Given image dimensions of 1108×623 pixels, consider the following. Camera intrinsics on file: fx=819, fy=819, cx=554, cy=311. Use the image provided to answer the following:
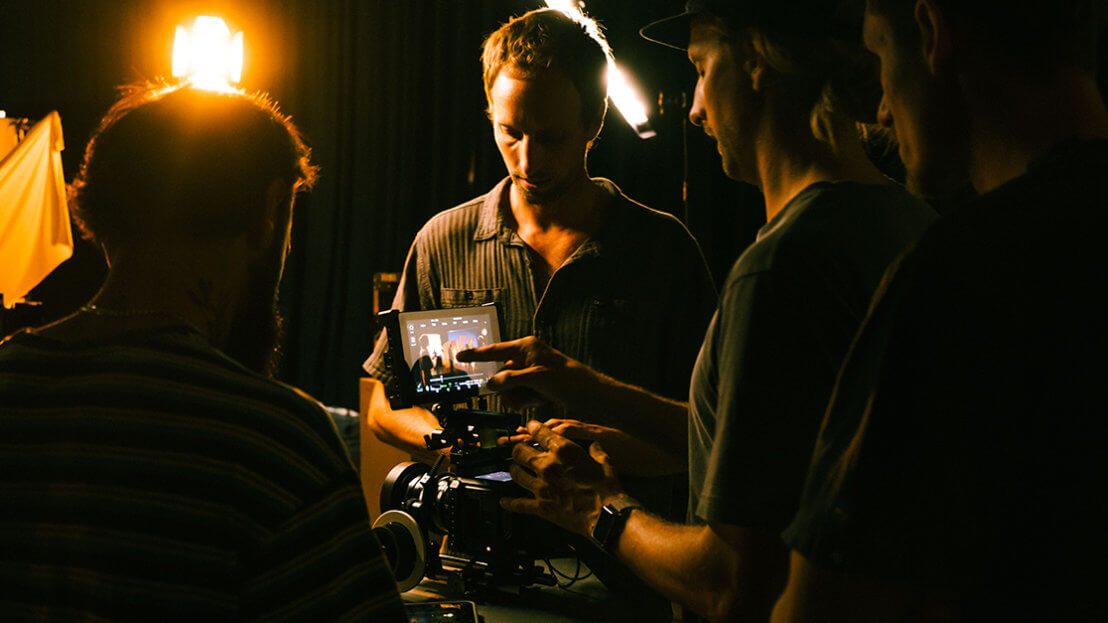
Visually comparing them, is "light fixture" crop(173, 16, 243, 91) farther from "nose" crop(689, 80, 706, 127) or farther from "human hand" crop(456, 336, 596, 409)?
"nose" crop(689, 80, 706, 127)

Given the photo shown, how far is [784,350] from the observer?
83 centimetres

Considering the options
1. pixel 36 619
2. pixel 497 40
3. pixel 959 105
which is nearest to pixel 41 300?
pixel 497 40

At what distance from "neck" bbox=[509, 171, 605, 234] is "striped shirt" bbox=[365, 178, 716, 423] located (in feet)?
0.13

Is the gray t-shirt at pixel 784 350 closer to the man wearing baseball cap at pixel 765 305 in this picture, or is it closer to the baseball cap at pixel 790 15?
the man wearing baseball cap at pixel 765 305

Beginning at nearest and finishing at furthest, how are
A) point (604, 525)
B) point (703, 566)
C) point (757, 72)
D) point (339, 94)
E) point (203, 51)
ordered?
point (703, 566) → point (757, 72) → point (604, 525) → point (203, 51) → point (339, 94)

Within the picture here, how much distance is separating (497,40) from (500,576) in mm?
1152

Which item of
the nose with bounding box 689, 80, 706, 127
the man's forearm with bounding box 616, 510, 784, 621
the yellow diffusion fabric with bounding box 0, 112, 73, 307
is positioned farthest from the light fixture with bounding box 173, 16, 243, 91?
the man's forearm with bounding box 616, 510, 784, 621

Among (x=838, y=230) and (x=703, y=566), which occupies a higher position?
(x=838, y=230)

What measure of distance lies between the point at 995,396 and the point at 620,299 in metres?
1.30

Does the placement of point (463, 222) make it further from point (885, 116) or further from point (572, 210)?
point (885, 116)

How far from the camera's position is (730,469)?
0.84 m

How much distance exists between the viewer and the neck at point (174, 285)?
0.82 meters

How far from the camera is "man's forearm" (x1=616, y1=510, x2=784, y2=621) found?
33.9 inches

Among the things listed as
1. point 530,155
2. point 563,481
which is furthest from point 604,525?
point 530,155
